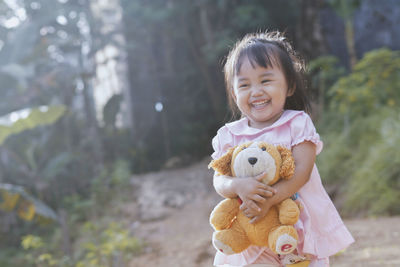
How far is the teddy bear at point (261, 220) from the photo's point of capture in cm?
128

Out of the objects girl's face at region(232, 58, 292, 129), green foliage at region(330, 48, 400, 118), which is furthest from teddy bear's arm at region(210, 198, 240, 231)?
green foliage at region(330, 48, 400, 118)

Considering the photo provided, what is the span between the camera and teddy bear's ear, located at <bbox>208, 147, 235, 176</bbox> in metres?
1.42

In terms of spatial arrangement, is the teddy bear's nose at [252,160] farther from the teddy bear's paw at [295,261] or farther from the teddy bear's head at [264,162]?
the teddy bear's paw at [295,261]

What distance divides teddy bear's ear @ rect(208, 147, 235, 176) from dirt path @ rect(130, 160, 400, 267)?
1.73 meters

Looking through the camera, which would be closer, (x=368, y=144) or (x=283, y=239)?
(x=283, y=239)

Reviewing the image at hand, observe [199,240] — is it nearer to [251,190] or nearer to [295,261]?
[295,261]

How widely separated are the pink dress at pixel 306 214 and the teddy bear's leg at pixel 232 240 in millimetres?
136

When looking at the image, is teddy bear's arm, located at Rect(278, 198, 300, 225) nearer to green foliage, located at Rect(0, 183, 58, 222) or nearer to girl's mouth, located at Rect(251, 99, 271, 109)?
girl's mouth, located at Rect(251, 99, 271, 109)

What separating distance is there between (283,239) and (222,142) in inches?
17.3

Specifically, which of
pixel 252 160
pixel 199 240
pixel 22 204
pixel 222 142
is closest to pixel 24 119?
pixel 22 204

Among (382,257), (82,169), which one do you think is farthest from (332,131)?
(82,169)

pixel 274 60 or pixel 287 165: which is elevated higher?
pixel 274 60

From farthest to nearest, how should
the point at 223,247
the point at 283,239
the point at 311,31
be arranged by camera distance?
the point at 311,31, the point at 223,247, the point at 283,239

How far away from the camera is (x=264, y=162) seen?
1311mm
